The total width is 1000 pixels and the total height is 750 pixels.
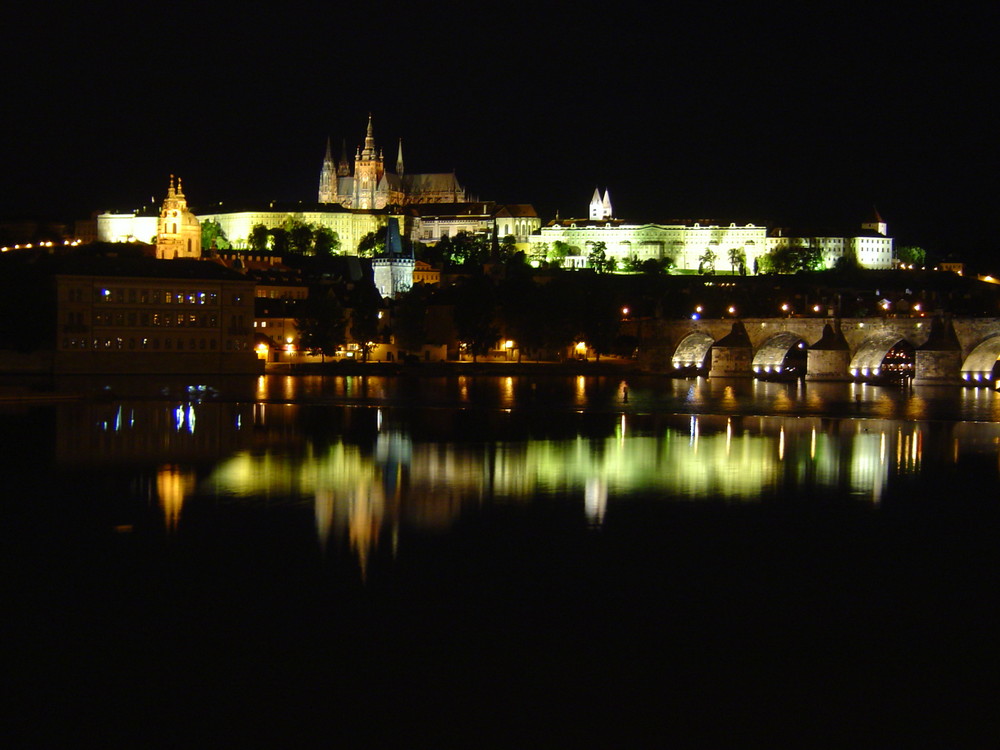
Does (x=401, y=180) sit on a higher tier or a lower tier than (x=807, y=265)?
higher

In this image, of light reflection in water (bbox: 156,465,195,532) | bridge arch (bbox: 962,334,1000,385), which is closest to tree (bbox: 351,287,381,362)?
bridge arch (bbox: 962,334,1000,385)

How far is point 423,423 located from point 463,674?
16.9 m

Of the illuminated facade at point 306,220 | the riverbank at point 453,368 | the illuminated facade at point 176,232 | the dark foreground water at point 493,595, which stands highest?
the illuminated facade at point 306,220

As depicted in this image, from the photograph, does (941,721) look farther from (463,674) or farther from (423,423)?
(423,423)

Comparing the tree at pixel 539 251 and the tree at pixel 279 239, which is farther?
the tree at pixel 539 251

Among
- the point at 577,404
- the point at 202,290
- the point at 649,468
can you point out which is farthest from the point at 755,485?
the point at 202,290

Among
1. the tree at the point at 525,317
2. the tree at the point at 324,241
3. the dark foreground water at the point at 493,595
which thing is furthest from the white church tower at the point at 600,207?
the dark foreground water at the point at 493,595

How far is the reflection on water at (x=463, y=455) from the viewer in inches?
556

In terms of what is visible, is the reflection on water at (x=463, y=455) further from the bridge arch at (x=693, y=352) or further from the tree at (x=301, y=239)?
the tree at (x=301, y=239)

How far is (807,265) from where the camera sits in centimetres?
10075

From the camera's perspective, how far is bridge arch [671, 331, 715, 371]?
5453cm

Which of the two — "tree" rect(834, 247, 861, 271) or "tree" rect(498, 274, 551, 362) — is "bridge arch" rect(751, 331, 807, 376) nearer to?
"tree" rect(498, 274, 551, 362)

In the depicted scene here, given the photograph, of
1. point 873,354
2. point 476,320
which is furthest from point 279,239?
point 873,354

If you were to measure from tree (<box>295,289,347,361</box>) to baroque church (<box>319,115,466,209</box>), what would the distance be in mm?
69122
